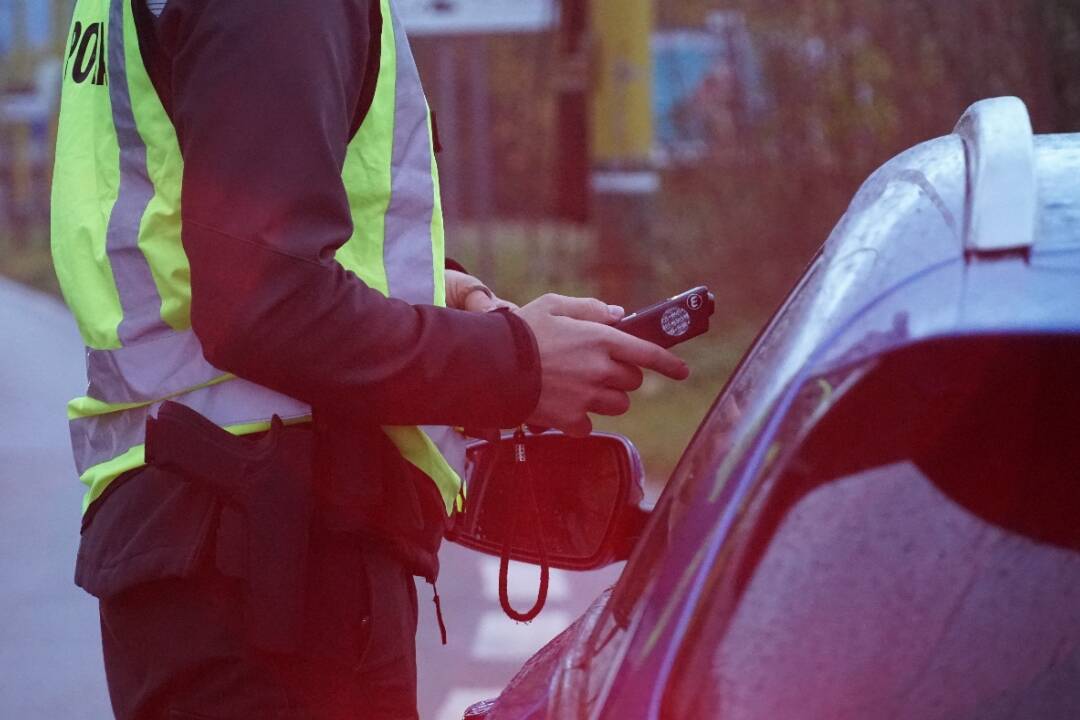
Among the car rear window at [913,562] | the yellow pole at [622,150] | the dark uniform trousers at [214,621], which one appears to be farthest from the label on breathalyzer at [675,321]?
the yellow pole at [622,150]

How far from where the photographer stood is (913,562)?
4.64 feet

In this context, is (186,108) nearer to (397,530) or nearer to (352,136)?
(352,136)

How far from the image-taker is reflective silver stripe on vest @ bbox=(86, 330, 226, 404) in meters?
1.92

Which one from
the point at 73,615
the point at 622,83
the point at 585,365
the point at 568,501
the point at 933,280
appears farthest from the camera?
the point at 622,83

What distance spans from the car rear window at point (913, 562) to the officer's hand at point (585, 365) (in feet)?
1.50

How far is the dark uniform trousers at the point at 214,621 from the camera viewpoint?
1858 millimetres

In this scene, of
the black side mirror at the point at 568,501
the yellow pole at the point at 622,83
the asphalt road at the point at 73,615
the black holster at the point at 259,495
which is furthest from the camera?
the yellow pole at the point at 622,83

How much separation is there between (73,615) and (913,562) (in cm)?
501

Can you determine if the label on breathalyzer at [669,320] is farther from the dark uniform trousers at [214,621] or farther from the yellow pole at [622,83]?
the yellow pole at [622,83]

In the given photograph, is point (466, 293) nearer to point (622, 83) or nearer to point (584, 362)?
point (584, 362)

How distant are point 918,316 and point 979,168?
0.72ft

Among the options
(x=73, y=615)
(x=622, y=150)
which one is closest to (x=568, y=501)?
(x=73, y=615)

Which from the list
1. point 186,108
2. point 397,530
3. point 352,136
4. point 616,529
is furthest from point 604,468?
point 186,108

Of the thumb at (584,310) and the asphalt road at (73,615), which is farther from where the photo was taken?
A: the asphalt road at (73,615)
